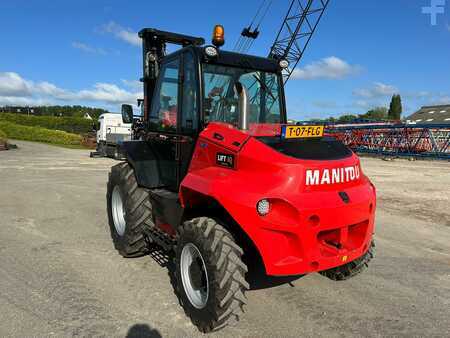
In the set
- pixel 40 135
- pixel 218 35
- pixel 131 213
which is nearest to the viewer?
pixel 218 35

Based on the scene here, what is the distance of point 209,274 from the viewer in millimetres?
3047

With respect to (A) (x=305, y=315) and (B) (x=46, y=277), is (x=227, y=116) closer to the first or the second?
(A) (x=305, y=315)

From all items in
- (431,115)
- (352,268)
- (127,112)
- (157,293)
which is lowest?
(157,293)

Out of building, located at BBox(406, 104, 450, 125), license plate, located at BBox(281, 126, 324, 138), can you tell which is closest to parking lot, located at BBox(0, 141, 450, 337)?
license plate, located at BBox(281, 126, 324, 138)

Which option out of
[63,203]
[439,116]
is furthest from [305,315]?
[439,116]

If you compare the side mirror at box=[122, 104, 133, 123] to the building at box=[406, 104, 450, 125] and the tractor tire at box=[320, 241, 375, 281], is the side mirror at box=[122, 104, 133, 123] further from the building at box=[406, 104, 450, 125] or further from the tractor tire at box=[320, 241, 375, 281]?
the building at box=[406, 104, 450, 125]

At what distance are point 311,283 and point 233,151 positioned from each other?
1.92 metres

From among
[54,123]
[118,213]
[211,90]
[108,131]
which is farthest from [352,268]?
[54,123]

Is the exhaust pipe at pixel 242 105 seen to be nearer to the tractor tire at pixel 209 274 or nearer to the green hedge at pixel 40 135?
the tractor tire at pixel 209 274

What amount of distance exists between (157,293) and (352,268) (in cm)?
209

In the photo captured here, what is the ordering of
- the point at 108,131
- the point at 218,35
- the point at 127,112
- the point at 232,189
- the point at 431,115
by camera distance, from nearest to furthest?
the point at 232,189
the point at 218,35
the point at 127,112
the point at 108,131
the point at 431,115

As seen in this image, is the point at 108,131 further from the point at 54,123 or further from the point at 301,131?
the point at 54,123

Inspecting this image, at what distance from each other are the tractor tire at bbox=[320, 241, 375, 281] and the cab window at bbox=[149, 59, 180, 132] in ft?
7.94

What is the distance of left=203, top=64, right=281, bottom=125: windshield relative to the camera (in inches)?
152
